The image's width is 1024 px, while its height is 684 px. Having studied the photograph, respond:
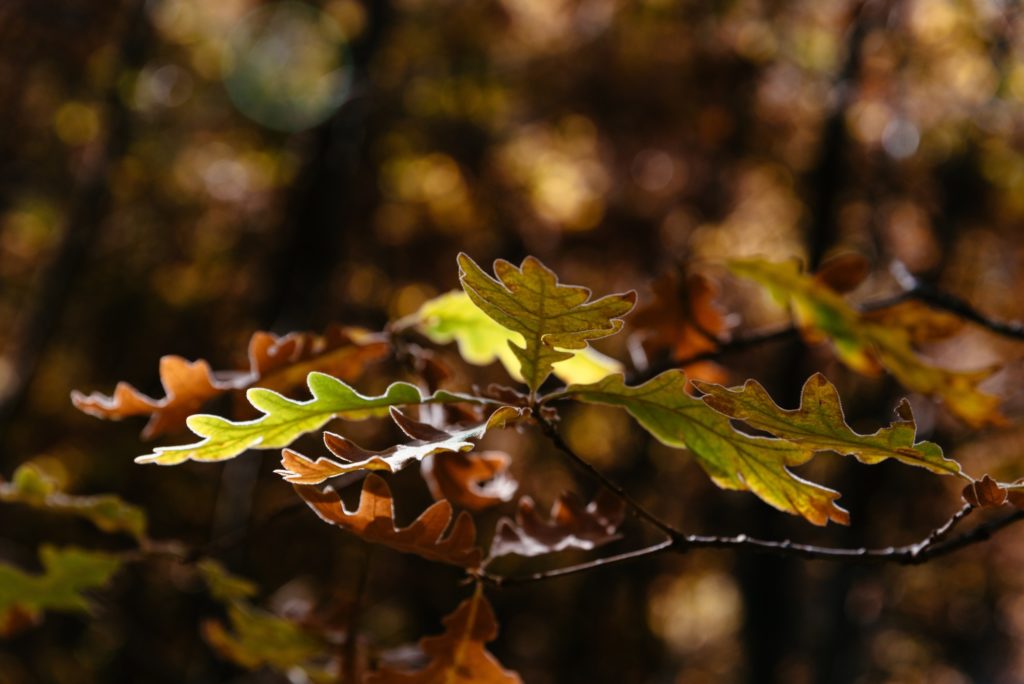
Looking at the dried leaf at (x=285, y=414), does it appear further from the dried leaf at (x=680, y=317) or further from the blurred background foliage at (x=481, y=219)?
the blurred background foliage at (x=481, y=219)

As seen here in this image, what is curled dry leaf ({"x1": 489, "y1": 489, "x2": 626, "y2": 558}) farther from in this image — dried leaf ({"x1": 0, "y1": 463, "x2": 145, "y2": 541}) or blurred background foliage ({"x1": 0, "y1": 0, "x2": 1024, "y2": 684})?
blurred background foliage ({"x1": 0, "y1": 0, "x2": 1024, "y2": 684})

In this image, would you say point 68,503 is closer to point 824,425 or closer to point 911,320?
point 824,425

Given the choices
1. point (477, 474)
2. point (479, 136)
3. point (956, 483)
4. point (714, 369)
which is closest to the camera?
point (477, 474)

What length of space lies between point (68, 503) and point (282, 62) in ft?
17.9

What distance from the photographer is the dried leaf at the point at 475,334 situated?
107 cm

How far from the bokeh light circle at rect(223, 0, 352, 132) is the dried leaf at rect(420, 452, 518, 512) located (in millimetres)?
4569

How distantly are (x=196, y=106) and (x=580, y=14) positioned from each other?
239 cm

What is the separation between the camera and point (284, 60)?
609cm

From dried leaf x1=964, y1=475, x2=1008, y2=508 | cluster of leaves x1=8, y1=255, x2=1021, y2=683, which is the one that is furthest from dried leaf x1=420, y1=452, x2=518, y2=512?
dried leaf x1=964, y1=475, x2=1008, y2=508

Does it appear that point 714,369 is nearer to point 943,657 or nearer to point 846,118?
point 846,118

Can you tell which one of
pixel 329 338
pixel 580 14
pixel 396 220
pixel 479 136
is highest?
pixel 329 338

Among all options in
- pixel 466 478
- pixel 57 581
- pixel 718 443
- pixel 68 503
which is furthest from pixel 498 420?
pixel 57 581

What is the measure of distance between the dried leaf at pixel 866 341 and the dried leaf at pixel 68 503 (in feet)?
2.55

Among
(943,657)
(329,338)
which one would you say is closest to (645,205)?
(329,338)
